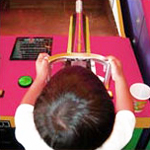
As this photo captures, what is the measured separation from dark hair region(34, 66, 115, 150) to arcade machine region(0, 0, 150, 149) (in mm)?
329

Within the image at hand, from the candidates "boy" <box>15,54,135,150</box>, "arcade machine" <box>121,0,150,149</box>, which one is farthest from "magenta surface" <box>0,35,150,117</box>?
"boy" <box>15,54,135,150</box>

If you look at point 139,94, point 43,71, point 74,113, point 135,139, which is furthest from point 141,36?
point 74,113

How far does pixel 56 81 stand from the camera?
0.62m

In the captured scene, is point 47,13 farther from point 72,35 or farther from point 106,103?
point 106,103

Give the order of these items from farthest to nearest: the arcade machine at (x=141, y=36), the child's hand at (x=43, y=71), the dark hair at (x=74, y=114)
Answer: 1. the arcade machine at (x=141, y=36)
2. the child's hand at (x=43, y=71)
3. the dark hair at (x=74, y=114)

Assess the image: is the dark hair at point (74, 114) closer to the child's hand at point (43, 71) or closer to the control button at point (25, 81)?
the child's hand at point (43, 71)

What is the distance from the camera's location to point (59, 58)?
92 cm

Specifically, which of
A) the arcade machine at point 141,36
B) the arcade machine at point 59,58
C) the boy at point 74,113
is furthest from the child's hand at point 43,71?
the arcade machine at point 141,36

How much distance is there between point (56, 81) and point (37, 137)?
7.4 inches

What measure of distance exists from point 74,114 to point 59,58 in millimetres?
406

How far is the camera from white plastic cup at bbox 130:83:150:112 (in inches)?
37.4

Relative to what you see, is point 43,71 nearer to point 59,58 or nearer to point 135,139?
point 59,58

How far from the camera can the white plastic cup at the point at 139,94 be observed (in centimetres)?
95

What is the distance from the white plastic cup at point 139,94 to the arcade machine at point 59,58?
0.04 meters
